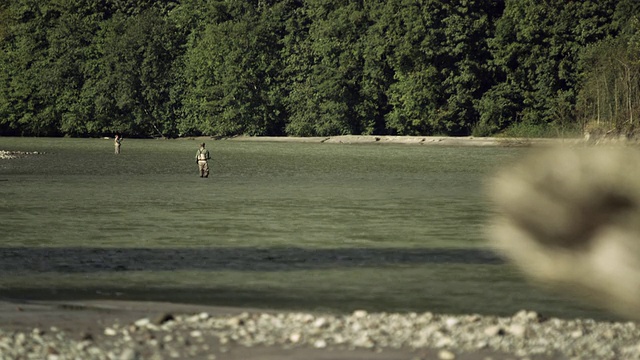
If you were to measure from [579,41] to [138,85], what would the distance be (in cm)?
5381

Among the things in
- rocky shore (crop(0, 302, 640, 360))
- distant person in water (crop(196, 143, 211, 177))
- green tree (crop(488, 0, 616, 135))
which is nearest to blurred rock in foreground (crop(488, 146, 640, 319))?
rocky shore (crop(0, 302, 640, 360))

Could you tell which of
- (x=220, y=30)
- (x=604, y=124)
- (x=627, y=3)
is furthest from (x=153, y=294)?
(x=220, y=30)

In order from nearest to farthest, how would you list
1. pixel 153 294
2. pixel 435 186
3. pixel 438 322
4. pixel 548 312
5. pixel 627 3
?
pixel 438 322 < pixel 548 312 < pixel 153 294 < pixel 435 186 < pixel 627 3

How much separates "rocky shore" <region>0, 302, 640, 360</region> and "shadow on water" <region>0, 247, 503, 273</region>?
→ 5.20 meters

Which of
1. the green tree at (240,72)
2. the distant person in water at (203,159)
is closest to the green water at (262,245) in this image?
the distant person in water at (203,159)

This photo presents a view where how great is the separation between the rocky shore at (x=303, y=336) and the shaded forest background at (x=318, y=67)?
79.1 metres

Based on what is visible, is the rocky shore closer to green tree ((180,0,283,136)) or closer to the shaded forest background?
the shaded forest background

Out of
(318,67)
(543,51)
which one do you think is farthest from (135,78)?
(543,51)

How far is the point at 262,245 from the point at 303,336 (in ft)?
35.9

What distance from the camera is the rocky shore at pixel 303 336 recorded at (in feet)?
38.7

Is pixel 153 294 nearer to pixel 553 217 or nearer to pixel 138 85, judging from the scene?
pixel 553 217

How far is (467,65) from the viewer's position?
375 feet

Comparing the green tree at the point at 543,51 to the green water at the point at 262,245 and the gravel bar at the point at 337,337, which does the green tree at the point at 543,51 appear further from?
the gravel bar at the point at 337,337

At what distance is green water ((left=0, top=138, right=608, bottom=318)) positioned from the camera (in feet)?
55.2
